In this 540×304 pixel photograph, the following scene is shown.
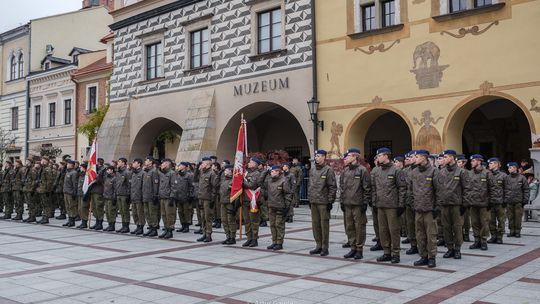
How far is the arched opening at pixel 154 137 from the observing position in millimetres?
26000

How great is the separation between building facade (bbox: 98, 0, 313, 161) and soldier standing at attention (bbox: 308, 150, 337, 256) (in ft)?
29.2

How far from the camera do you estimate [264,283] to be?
7695 mm

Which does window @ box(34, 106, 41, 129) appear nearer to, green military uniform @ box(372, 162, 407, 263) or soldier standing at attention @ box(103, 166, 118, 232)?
soldier standing at attention @ box(103, 166, 118, 232)

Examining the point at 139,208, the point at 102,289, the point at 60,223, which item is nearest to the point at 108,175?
the point at 139,208

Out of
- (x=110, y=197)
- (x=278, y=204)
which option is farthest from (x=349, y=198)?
(x=110, y=197)

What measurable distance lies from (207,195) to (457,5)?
9572 millimetres

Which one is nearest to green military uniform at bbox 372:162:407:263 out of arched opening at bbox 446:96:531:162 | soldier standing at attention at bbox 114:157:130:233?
soldier standing at attention at bbox 114:157:130:233

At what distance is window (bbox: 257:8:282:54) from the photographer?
2050 centimetres

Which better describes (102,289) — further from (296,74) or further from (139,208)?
(296,74)

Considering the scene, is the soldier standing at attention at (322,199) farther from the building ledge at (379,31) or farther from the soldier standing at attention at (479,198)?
the building ledge at (379,31)

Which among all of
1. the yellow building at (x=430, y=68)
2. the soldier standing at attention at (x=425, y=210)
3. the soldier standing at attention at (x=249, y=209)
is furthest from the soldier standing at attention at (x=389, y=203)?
the yellow building at (x=430, y=68)

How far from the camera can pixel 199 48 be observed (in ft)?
76.8

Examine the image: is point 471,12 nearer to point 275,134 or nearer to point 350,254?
point 350,254

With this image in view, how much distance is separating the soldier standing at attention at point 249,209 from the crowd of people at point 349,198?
0.02 m
